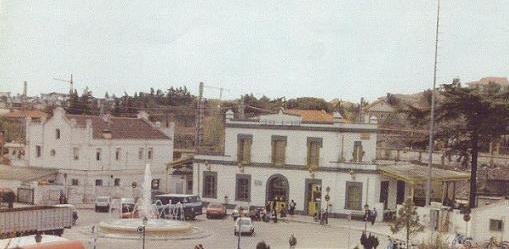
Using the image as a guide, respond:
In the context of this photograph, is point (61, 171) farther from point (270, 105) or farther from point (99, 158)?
point (270, 105)

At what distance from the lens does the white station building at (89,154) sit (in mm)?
52562

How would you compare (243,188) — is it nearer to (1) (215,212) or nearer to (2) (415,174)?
(1) (215,212)

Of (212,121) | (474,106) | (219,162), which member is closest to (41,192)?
(219,162)

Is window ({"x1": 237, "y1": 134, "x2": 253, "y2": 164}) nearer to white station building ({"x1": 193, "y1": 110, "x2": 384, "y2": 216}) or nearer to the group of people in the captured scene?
white station building ({"x1": 193, "y1": 110, "x2": 384, "y2": 216})

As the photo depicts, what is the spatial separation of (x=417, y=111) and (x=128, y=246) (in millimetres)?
22689

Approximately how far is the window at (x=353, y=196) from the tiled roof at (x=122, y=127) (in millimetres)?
17968

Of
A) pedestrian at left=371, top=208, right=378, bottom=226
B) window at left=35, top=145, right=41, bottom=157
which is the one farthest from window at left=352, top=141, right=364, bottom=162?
window at left=35, top=145, right=41, bottom=157

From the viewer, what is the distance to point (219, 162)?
5119 cm

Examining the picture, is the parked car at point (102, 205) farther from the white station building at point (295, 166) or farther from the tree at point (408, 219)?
the tree at point (408, 219)

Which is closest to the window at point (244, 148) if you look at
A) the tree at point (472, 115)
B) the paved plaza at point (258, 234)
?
the paved plaza at point (258, 234)

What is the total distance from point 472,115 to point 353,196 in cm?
879

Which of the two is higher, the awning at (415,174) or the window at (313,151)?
the window at (313,151)

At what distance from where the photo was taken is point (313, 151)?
48.7 metres

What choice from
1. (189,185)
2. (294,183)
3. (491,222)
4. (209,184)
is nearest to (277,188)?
(294,183)
